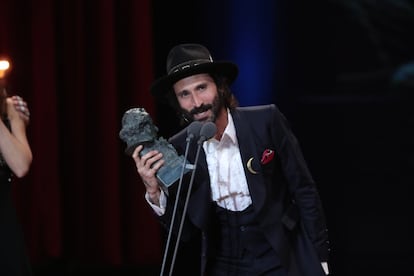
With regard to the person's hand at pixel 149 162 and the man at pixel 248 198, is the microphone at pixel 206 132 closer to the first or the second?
the person's hand at pixel 149 162

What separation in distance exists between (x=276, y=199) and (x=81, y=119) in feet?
5.65

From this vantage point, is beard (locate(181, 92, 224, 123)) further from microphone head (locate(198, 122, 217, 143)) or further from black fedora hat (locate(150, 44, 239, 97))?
microphone head (locate(198, 122, 217, 143))

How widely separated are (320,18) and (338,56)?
221 millimetres

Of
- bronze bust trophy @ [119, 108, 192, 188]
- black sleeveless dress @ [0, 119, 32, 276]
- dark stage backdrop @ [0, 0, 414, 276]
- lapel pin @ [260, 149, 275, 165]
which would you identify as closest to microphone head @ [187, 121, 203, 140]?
bronze bust trophy @ [119, 108, 192, 188]

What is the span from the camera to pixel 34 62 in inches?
148

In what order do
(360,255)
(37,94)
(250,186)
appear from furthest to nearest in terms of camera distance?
(360,255) → (37,94) → (250,186)

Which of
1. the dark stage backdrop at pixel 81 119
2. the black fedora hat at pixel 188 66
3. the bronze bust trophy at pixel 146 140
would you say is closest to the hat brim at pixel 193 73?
the black fedora hat at pixel 188 66

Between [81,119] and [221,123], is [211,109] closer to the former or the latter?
[221,123]

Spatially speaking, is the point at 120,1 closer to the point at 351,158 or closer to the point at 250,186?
the point at 351,158

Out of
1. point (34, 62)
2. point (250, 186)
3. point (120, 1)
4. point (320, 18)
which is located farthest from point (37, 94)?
point (250, 186)

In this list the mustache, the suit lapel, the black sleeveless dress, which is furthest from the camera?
the black sleeveless dress

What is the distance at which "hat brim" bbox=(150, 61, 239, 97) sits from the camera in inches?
97.8

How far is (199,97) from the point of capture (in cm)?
247

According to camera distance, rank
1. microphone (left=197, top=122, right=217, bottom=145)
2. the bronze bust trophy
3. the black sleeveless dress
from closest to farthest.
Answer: microphone (left=197, top=122, right=217, bottom=145) → the bronze bust trophy → the black sleeveless dress
